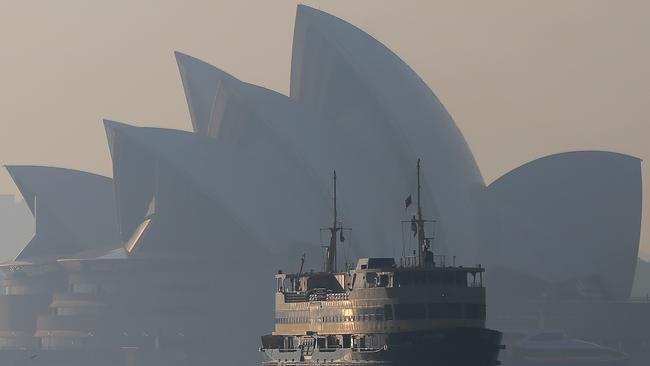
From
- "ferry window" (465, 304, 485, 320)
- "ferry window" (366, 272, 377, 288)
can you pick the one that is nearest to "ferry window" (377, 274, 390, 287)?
"ferry window" (366, 272, 377, 288)

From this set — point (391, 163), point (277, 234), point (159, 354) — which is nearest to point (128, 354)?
point (159, 354)

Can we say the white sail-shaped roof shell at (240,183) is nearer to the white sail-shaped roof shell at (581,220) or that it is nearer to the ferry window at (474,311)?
the white sail-shaped roof shell at (581,220)

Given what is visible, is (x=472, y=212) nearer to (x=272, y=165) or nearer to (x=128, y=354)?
(x=272, y=165)

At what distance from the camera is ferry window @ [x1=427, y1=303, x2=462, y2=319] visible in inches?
2985

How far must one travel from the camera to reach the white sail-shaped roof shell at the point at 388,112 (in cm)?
14488

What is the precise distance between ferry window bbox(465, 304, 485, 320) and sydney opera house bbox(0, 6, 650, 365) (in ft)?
214

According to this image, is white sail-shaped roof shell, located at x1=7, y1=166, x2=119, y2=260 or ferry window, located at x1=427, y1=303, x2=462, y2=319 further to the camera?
white sail-shaped roof shell, located at x1=7, y1=166, x2=119, y2=260

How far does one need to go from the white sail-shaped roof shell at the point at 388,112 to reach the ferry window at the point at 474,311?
218 feet

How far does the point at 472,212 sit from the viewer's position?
148375 millimetres

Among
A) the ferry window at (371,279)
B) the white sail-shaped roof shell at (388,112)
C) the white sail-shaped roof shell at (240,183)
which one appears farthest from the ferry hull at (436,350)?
the white sail-shaped roof shell at (240,183)

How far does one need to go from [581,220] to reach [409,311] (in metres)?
72.0

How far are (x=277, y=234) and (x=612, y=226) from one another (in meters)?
25.2

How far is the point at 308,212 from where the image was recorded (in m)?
150

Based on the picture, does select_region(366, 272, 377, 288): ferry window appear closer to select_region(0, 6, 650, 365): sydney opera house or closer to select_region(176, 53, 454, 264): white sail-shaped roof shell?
select_region(0, 6, 650, 365): sydney opera house
